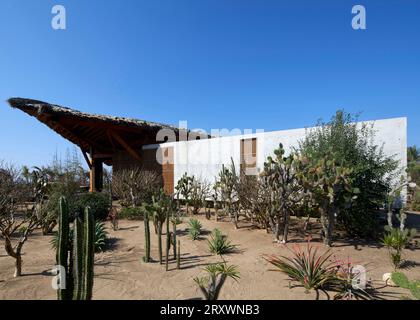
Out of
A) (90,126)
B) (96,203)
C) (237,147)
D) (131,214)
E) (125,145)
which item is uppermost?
(90,126)

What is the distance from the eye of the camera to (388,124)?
26.6 feet

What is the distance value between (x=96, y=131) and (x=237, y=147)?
9745 millimetres

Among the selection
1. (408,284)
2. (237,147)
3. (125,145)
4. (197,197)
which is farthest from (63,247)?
(125,145)

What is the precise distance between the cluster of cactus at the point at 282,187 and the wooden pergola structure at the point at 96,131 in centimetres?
967

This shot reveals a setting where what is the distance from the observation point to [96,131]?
16312 millimetres

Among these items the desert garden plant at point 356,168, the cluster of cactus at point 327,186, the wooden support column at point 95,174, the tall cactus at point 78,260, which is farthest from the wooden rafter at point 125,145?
the tall cactus at point 78,260

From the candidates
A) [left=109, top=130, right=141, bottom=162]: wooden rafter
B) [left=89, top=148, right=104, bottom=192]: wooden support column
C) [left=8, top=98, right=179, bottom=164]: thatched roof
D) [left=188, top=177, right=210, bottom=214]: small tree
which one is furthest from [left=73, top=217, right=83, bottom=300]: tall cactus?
[left=89, top=148, right=104, bottom=192]: wooden support column

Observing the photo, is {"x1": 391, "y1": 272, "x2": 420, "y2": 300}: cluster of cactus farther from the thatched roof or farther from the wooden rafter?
the wooden rafter

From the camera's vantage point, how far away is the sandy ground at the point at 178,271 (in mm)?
3725

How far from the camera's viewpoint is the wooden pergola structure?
1191 cm

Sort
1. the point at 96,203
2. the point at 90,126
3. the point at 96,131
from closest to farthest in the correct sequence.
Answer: the point at 96,203
the point at 90,126
the point at 96,131

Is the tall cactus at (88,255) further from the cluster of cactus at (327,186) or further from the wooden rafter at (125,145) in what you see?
the wooden rafter at (125,145)

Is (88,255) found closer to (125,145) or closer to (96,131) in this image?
(125,145)

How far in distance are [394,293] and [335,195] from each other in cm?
235
